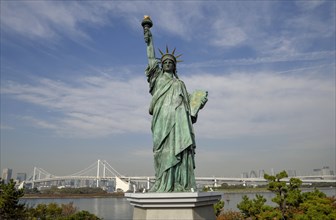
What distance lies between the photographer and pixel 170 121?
501 centimetres

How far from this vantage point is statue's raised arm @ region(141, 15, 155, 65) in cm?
557

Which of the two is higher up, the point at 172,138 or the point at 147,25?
the point at 147,25

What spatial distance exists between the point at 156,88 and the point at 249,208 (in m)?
10.3

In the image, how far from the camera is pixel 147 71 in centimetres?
566

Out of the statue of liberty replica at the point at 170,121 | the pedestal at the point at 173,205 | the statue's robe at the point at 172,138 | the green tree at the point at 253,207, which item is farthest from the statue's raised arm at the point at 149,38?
the green tree at the point at 253,207

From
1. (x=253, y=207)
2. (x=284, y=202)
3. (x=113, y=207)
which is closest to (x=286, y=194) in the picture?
(x=284, y=202)

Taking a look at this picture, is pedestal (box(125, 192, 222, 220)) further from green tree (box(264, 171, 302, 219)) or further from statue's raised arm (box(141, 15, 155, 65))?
green tree (box(264, 171, 302, 219))

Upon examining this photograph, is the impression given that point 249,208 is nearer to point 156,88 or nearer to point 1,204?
point 156,88

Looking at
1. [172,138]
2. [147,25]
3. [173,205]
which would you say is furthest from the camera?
[147,25]

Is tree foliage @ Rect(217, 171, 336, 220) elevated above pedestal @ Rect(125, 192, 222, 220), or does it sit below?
below

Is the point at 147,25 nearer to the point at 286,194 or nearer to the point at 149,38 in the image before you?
the point at 149,38

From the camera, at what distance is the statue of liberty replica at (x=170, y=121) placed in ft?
15.7

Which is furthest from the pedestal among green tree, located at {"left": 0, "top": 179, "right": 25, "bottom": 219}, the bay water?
the bay water

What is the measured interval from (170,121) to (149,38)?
6.30ft
